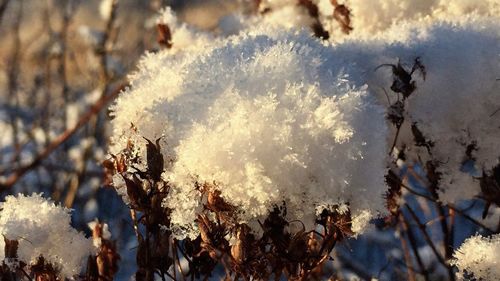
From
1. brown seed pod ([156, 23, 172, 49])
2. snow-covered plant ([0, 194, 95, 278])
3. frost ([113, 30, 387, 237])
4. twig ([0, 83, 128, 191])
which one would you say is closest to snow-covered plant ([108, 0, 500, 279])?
frost ([113, 30, 387, 237])

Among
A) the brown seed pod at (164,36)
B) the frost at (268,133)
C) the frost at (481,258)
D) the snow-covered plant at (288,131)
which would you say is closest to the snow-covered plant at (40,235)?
the snow-covered plant at (288,131)

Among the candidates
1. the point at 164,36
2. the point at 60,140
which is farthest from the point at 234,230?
the point at 60,140

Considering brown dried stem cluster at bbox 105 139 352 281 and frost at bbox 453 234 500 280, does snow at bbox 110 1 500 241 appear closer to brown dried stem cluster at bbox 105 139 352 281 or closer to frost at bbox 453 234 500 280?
brown dried stem cluster at bbox 105 139 352 281

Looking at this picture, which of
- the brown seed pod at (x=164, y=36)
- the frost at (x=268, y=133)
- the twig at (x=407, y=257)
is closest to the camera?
the frost at (x=268, y=133)

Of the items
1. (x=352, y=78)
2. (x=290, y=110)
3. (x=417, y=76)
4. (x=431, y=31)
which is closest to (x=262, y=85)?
(x=290, y=110)

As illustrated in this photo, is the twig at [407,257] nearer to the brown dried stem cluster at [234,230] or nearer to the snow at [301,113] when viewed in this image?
the snow at [301,113]

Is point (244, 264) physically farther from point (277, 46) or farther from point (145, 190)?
point (277, 46)

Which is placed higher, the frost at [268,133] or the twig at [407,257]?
the twig at [407,257]
